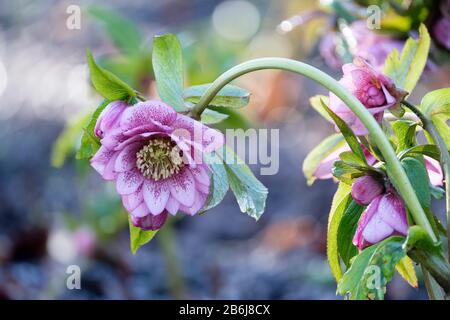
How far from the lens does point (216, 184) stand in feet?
2.95

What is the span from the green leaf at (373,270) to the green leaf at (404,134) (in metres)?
0.17

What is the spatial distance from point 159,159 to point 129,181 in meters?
0.04

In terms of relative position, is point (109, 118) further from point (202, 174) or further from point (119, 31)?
point (119, 31)

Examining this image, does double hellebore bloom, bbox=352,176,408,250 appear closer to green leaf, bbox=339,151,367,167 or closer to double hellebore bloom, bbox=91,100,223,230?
green leaf, bbox=339,151,367,167

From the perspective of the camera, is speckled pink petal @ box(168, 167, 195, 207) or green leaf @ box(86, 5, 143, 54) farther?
green leaf @ box(86, 5, 143, 54)

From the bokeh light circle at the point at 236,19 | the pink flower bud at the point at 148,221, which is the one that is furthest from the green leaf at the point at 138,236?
A: the bokeh light circle at the point at 236,19

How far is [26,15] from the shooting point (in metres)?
3.97

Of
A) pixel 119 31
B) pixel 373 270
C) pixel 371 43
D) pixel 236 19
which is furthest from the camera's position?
pixel 236 19

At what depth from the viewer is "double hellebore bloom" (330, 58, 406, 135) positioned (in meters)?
0.88

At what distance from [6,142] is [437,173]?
208 centimetres

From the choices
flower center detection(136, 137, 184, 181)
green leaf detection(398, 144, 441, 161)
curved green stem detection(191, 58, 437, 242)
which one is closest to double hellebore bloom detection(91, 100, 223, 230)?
flower center detection(136, 137, 184, 181)

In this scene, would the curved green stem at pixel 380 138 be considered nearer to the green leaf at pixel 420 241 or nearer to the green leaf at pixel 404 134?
the green leaf at pixel 420 241

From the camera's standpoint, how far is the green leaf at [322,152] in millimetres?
1058

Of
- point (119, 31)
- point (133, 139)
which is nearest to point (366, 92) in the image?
point (133, 139)
